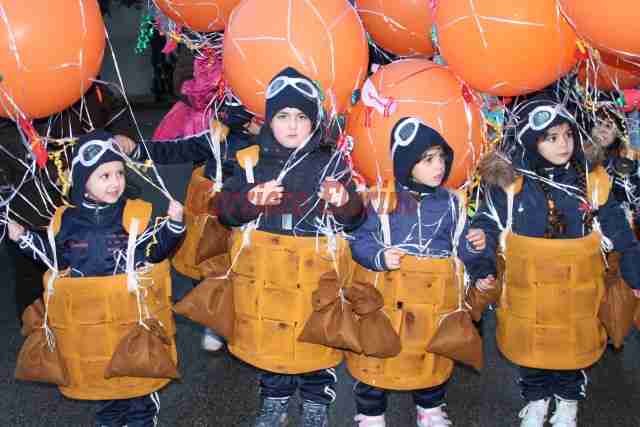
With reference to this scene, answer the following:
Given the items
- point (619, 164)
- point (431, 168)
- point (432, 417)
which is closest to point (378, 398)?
point (432, 417)

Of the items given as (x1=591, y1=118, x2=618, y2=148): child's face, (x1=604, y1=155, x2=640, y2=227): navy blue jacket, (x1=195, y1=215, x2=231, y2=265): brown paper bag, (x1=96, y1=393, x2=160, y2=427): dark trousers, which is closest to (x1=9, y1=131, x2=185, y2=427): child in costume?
(x1=96, y1=393, x2=160, y2=427): dark trousers

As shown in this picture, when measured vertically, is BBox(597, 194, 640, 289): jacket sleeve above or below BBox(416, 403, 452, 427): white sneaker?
above

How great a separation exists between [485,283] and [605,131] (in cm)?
122

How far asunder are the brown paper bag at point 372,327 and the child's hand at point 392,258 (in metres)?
0.12

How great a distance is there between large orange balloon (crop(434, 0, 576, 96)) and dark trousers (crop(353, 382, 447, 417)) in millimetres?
1218

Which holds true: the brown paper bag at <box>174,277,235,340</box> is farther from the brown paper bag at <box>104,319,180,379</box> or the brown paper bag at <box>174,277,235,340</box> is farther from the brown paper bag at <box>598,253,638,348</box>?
the brown paper bag at <box>598,253,638,348</box>

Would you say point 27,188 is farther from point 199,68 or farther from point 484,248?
point 484,248

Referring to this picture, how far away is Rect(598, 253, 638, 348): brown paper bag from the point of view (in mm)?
3055

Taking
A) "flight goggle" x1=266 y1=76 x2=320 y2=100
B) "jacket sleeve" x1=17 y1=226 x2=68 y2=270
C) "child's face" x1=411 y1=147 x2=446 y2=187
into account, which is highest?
"flight goggle" x1=266 y1=76 x2=320 y2=100

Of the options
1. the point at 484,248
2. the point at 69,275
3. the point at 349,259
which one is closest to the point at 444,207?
the point at 484,248

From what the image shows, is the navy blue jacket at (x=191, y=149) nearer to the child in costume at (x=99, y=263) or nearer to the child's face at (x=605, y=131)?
the child in costume at (x=99, y=263)

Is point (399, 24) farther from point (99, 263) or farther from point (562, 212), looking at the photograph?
point (99, 263)

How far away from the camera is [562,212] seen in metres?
3.09

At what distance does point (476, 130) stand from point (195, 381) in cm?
178
